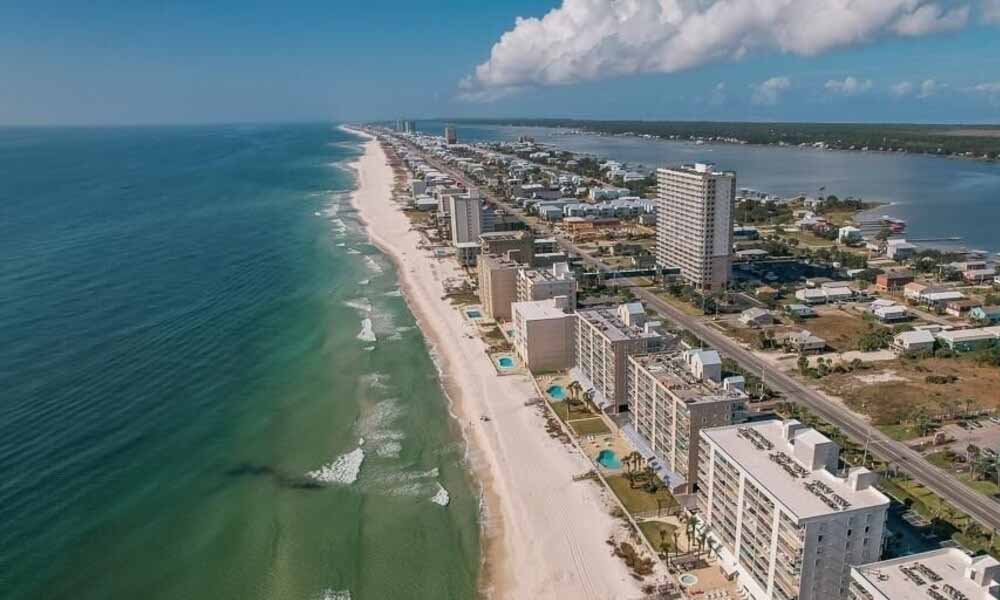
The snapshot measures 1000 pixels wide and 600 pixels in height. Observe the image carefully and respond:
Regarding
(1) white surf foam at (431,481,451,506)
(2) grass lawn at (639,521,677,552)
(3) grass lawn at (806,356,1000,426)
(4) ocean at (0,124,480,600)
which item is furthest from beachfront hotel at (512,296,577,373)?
(2) grass lawn at (639,521,677,552)

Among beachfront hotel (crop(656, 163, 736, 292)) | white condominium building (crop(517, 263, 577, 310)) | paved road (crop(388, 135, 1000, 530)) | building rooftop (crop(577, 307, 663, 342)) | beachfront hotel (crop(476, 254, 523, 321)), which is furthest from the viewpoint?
beachfront hotel (crop(656, 163, 736, 292))

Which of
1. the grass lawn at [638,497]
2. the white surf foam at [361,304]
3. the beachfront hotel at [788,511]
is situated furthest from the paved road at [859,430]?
the white surf foam at [361,304]

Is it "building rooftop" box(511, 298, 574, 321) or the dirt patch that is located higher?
"building rooftop" box(511, 298, 574, 321)

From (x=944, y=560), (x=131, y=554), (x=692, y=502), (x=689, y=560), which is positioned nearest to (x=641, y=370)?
(x=692, y=502)

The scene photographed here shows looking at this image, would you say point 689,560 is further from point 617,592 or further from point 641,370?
point 641,370

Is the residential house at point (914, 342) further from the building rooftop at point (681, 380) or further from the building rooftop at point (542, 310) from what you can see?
the building rooftop at point (542, 310)

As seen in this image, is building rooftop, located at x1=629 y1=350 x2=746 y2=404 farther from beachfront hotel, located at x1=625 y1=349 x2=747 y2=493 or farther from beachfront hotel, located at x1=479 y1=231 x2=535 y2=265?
beachfront hotel, located at x1=479 y1=231 x2=535 y2=265
